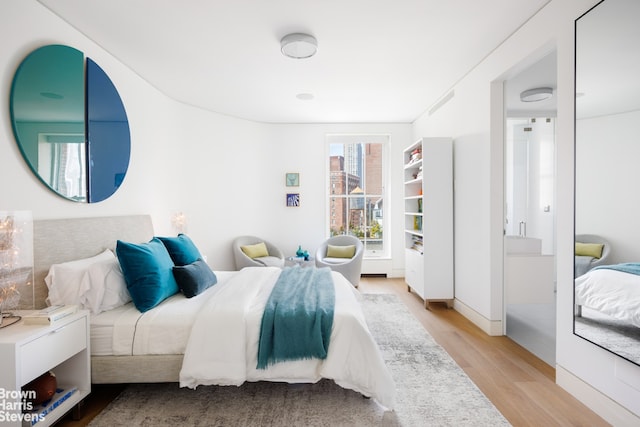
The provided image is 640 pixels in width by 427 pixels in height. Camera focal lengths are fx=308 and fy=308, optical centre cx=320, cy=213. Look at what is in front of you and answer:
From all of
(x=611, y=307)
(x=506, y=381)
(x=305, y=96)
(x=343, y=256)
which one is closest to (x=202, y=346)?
(x=506, y=381)

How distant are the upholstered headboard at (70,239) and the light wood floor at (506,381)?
935 millimetres

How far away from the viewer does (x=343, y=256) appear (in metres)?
4.96

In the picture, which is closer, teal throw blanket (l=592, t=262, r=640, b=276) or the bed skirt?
teal throw blanket (l=592, t=262, r=640, b=276)

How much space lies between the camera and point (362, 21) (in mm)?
2469

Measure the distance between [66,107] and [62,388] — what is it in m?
2.01

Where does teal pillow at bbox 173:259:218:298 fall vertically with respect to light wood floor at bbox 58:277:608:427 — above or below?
above

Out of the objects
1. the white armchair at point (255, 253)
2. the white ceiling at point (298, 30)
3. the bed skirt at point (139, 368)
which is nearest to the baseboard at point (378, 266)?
the white armchair at point (255, 253)

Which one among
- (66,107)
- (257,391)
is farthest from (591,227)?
(66,107)

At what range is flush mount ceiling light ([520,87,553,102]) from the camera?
144 inches

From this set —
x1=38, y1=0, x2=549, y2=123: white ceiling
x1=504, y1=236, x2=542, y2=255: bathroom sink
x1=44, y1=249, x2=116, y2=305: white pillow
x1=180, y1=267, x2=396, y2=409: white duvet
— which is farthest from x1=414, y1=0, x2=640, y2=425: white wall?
x1=44, y1=249, x2=116, y2=305: white pillow

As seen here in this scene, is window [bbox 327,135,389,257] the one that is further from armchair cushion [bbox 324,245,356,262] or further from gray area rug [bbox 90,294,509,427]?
gray area rug [bbox 90,294,509,427]

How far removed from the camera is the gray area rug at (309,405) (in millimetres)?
1862

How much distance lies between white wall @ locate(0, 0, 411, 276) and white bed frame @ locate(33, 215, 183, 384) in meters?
0.13

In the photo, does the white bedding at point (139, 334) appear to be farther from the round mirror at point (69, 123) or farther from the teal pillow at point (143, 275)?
the round mirror at point (69, 123)
